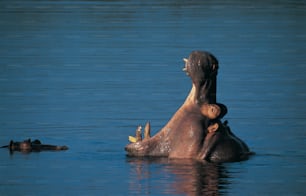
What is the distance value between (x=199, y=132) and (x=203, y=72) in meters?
0.73

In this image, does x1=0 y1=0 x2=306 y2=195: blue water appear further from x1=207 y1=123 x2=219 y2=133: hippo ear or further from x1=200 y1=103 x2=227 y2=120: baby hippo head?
x1=200 y1=103 x2=227 y2=120: baby hippo head

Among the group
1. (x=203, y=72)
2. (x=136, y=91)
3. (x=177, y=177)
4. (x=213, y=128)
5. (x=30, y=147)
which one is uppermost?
(x=136, y=91)

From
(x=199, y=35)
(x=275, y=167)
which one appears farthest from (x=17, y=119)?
(x=199, y=35)

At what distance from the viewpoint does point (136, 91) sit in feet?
82.8

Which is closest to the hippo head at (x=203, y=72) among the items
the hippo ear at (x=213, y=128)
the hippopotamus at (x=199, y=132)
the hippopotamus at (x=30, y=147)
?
the hippopotamus at (x=199, y=132)

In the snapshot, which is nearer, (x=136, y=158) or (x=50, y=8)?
(x=136, y=158)

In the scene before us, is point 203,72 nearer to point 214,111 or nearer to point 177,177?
point 214,111

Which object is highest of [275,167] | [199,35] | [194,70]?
[199,35]

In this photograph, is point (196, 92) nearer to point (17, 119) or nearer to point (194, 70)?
point (194, 70)

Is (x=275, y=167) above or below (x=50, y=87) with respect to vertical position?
below

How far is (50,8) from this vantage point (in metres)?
44.8

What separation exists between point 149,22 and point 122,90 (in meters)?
14.1

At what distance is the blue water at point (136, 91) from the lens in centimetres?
1784

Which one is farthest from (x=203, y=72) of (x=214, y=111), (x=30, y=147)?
(x=30, y=147)
